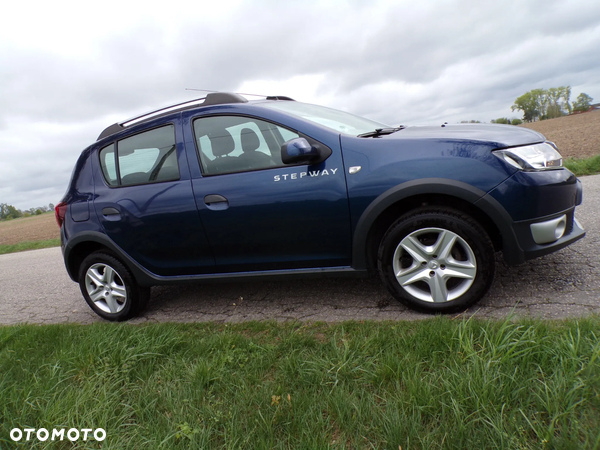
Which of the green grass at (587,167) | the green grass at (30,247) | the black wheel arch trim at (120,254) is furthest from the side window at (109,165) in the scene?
the green grass at (30,247)

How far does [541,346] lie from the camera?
1976 millimetres

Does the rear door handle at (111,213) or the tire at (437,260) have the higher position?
the rear door handle at (111,213)

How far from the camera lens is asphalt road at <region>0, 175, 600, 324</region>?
275cm

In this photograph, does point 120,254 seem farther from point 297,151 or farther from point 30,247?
point 30,247

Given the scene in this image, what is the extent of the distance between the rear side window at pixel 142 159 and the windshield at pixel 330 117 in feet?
2.97

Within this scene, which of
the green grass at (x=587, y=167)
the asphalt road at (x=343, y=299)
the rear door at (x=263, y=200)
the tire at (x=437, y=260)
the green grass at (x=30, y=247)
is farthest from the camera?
the green grass at (x=30, y=247)

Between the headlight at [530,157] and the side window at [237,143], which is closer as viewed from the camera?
the headlight at [530,157]

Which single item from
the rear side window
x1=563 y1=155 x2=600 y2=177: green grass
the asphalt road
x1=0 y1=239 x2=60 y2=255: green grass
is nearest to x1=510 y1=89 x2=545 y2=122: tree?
x1=563 y1=155 x2=600 y2=177: green grass

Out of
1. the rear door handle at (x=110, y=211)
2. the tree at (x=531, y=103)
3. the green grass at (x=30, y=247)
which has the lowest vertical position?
the green grass at (x=30, y=247)

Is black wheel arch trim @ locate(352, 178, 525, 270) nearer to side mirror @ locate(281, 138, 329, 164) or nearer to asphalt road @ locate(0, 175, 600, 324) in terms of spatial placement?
asphalt road @ locate(0, 175, 600, 324)

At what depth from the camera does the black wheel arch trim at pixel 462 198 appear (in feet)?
8.36

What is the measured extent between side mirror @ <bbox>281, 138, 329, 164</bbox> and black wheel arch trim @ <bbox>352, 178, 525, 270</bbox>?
21.0 inches

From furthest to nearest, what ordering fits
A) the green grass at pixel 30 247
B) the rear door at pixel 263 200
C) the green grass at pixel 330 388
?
1. the green grass at pixel 30 247
2. the rear door at pixel 263 200
3. the green grass at pixel 330 388

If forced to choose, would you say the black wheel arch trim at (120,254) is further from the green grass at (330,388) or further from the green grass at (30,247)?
the green grass at (30,247)
